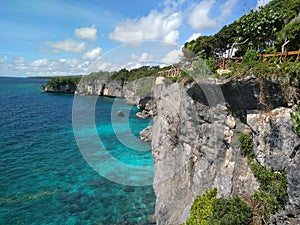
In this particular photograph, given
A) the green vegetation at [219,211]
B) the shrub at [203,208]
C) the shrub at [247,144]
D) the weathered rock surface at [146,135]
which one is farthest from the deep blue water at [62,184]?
the shrub at [247,144]

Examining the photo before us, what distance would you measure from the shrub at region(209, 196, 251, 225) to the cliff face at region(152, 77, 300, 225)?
3.89ft

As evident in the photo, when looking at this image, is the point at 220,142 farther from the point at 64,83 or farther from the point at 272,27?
the point at 64,83

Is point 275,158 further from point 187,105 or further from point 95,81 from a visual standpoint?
point 95,81

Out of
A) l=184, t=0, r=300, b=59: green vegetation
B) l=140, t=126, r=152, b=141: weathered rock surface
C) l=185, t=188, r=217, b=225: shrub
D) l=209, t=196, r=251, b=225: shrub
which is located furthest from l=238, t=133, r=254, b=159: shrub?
l=140, t=126, r=152, b=141: weathered rock surface

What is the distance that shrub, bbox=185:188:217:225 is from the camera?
561 inches

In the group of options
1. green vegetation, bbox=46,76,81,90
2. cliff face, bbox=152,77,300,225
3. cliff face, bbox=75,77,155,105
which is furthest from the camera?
green vegetation, bbox=46,76,81,90

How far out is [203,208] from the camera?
14.9 meters

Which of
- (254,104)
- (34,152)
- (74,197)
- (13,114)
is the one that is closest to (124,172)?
(74,197)

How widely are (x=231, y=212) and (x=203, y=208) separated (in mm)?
2907

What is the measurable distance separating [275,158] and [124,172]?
21.5m

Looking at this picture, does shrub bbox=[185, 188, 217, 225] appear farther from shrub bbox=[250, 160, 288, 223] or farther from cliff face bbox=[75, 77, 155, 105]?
cliff face bbox=[75, 77, 155, 105]

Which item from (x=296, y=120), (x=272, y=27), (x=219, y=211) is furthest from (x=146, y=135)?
(x=296, y=120)

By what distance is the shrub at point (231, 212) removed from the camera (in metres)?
11.9

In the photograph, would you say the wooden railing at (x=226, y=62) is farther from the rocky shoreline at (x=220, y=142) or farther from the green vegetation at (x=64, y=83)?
the green vegetation at (x=64, y=83)
